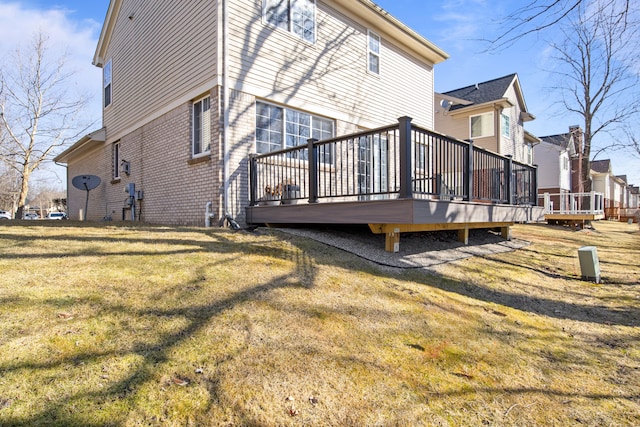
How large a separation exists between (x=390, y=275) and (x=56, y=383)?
359 cm

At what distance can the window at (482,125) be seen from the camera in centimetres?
1770

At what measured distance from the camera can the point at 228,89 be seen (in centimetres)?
684

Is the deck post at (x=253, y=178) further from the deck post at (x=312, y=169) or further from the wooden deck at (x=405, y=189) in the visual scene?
the deck post at (x=312, y=169)

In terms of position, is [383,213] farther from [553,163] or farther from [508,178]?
[553,163]

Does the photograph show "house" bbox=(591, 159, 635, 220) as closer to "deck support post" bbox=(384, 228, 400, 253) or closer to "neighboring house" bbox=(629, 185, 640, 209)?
"neighboring house" bbox=(629, 185, 640, 209)

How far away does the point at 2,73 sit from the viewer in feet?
61.9

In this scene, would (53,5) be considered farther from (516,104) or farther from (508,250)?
(516,104)

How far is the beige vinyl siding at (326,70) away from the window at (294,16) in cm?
19

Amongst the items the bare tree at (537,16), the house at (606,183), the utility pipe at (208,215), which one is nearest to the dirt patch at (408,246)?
the utility pipe at (208,215)

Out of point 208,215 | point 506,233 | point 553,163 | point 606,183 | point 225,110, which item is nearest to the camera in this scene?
point 225,110

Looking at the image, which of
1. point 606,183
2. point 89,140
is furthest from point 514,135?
point 606,183

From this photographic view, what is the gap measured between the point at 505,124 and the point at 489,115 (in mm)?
1214

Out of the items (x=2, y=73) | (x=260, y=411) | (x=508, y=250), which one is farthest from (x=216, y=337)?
(x=2, y=73)

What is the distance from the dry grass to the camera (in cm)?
189
